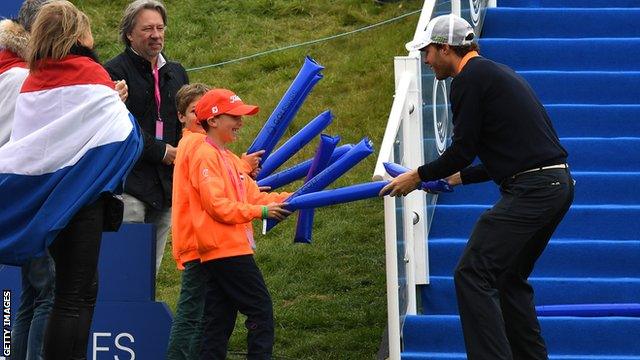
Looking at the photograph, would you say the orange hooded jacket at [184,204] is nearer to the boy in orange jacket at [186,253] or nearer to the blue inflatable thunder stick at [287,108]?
the boy in orange jacket at [186,253]

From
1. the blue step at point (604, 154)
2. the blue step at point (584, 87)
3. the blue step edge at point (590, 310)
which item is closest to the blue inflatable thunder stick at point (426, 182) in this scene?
the blue step edge at point (590, 310)

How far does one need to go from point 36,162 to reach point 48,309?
0.79 meters

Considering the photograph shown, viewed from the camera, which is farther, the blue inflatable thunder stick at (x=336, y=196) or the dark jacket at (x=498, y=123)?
the blue inflatable thunder stick at (x=336, y=196)

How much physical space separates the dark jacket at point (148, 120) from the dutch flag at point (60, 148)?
160cm

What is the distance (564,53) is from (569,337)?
3339 millimetres

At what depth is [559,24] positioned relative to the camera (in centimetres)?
1165

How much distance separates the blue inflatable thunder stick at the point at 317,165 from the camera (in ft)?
26.9

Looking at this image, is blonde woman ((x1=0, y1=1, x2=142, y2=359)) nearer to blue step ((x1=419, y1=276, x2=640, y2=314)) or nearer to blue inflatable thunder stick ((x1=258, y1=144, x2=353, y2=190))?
blue inflatable thunder stick ((x1=258, y1=144, x2=353, y2=190))

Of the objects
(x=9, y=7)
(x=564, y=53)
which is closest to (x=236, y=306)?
(x=9, y=7)

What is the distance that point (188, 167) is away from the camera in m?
7.86

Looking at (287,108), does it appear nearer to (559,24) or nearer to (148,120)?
(148,120)

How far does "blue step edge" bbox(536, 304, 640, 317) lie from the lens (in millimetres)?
8594

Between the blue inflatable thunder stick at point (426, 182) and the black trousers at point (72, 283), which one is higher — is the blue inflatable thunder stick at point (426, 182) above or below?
above

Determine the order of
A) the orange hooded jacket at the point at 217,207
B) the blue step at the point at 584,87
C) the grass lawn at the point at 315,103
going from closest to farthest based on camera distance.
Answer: the orange hooded jacket at the point at 217,207 < the grass lawn at the point at 315,103 < the blue step at the point at 584,87
